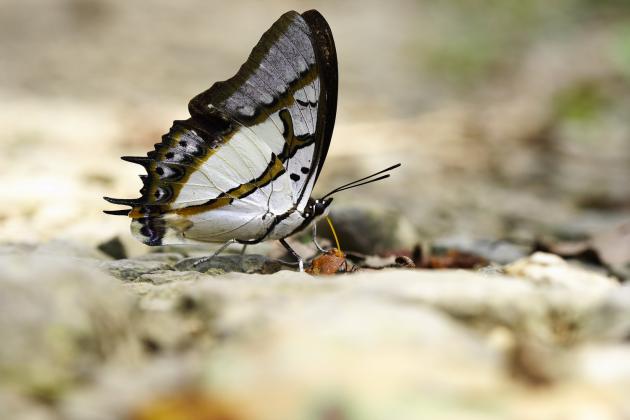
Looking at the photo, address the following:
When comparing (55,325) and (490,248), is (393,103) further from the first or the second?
(55,325)

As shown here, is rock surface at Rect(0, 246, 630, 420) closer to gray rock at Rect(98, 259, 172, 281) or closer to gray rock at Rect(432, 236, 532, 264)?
gray rock at Rect(98, 259, 172, 281)

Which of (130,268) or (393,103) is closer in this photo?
(130,268)

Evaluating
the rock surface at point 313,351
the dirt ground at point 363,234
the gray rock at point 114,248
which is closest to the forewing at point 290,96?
the dirt ground at point 363,234

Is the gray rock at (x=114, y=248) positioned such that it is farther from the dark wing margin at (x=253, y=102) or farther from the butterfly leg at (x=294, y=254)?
the butterfly leg at (x=294, y=254)

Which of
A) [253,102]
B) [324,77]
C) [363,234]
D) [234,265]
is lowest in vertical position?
[234,265]

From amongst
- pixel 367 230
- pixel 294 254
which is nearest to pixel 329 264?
pixel 294 254

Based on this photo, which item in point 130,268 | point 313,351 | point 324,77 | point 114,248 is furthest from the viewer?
point 114,248

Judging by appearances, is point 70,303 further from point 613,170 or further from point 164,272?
point 613,170

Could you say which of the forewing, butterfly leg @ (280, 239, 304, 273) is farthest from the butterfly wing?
butterfly leg @ (280, 239, 304, 273)
